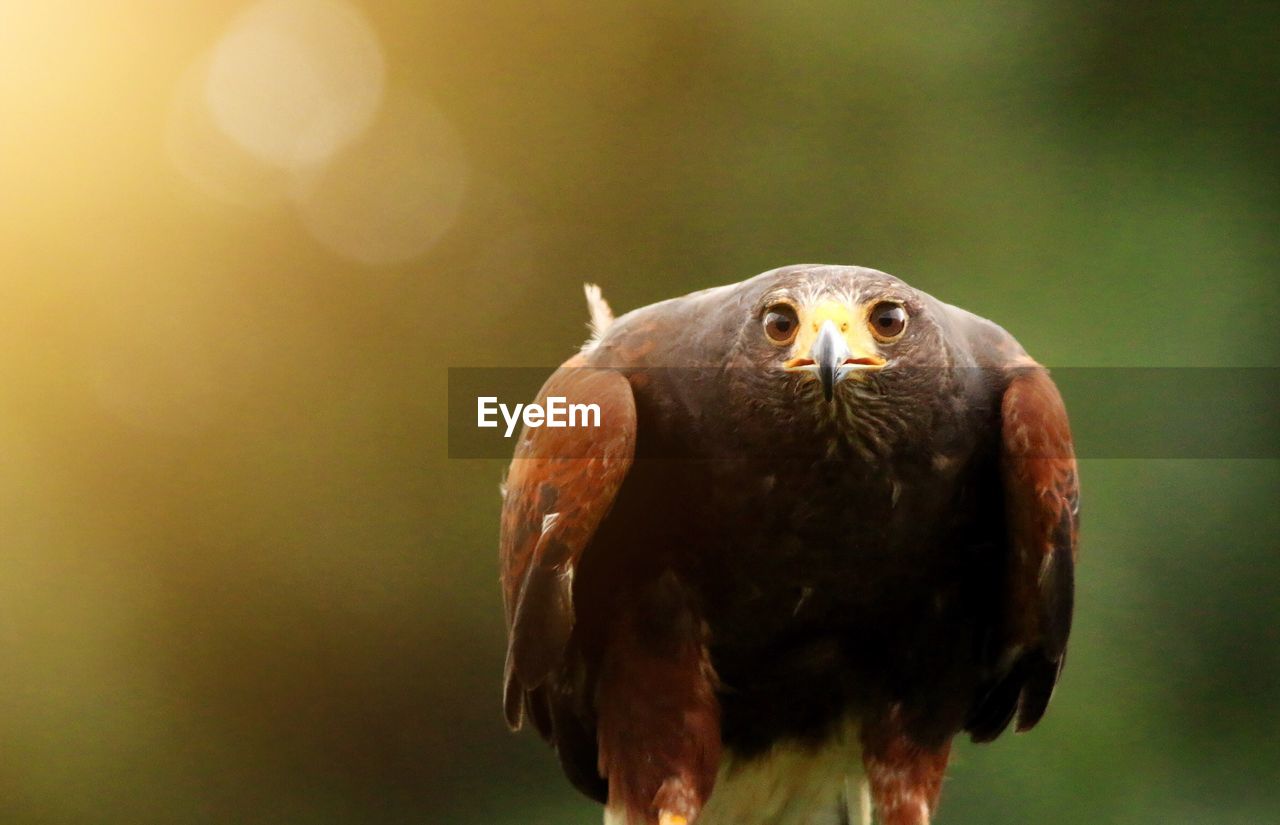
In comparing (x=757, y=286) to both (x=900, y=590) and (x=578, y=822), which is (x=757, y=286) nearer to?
(x=900, y=590)

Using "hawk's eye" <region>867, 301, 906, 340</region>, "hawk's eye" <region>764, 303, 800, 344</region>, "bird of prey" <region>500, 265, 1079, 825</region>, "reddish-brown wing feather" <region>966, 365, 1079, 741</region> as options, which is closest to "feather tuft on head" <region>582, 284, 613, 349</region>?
"bird of prey" <region>500, 265, 1079, 825</region>

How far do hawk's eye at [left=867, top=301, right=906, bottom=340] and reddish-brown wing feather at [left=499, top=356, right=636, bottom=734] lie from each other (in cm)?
50

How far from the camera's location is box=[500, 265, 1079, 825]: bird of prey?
2346mm

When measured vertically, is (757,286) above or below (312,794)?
above

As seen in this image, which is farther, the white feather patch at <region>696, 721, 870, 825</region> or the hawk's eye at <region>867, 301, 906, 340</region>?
the white feather patch at <region>696, 721, 870, 825</region>

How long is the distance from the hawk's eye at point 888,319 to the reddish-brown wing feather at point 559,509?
502 mm

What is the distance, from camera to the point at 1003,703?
9.48 ft

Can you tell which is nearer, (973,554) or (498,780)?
(973,554)

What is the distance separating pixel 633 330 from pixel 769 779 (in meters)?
1.09

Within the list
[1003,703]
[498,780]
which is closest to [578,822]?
[498,780]

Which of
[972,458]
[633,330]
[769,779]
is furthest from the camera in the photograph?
[769,779]

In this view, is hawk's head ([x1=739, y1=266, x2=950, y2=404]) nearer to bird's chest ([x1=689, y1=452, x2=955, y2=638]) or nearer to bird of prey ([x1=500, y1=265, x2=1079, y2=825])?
bird of prey ([x1=500, y1=265, x2=1079, y2=825])

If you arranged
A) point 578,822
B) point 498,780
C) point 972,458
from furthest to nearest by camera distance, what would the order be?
point 498,780, point 578,822, point 972,458

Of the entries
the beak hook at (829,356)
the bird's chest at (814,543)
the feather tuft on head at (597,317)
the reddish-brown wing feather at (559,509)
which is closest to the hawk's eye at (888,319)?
the beak hook at (829,356)
